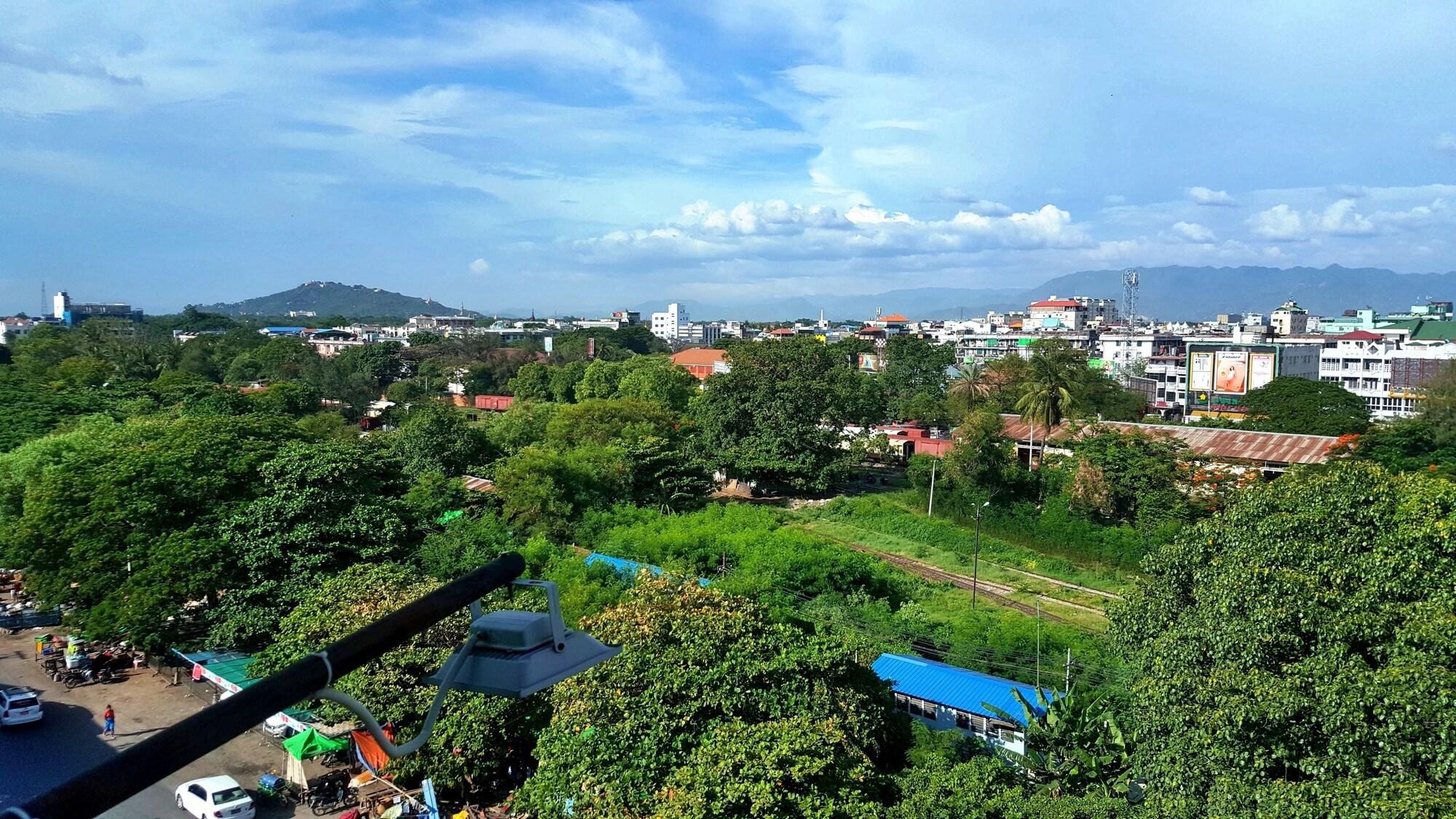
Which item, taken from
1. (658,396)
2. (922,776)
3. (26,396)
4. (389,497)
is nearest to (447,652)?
(922,776)

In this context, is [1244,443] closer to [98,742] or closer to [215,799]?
[215,799]

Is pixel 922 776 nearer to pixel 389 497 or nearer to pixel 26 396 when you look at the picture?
pixel 389 497

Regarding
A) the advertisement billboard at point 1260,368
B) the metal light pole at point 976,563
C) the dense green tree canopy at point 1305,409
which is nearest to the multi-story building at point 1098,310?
the advertisement billboard at point 1260,368

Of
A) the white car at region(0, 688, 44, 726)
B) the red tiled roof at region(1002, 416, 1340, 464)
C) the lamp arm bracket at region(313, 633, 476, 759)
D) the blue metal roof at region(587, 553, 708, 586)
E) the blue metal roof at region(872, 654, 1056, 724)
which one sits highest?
the lamp arm bracket at region(313, 633, 476, 759)

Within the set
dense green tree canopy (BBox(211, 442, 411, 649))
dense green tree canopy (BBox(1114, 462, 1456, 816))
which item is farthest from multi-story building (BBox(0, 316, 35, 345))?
dense green tree canopy (BBox(1114, 462, 1456, 816))

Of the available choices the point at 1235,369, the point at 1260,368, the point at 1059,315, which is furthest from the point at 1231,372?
the point at 1059,315

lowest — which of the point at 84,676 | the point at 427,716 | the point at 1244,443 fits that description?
the point at 84,676

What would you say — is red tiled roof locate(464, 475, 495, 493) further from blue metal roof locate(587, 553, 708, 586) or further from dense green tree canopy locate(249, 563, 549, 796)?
dense green tree canopy locate(249, 563, 549, 796)
